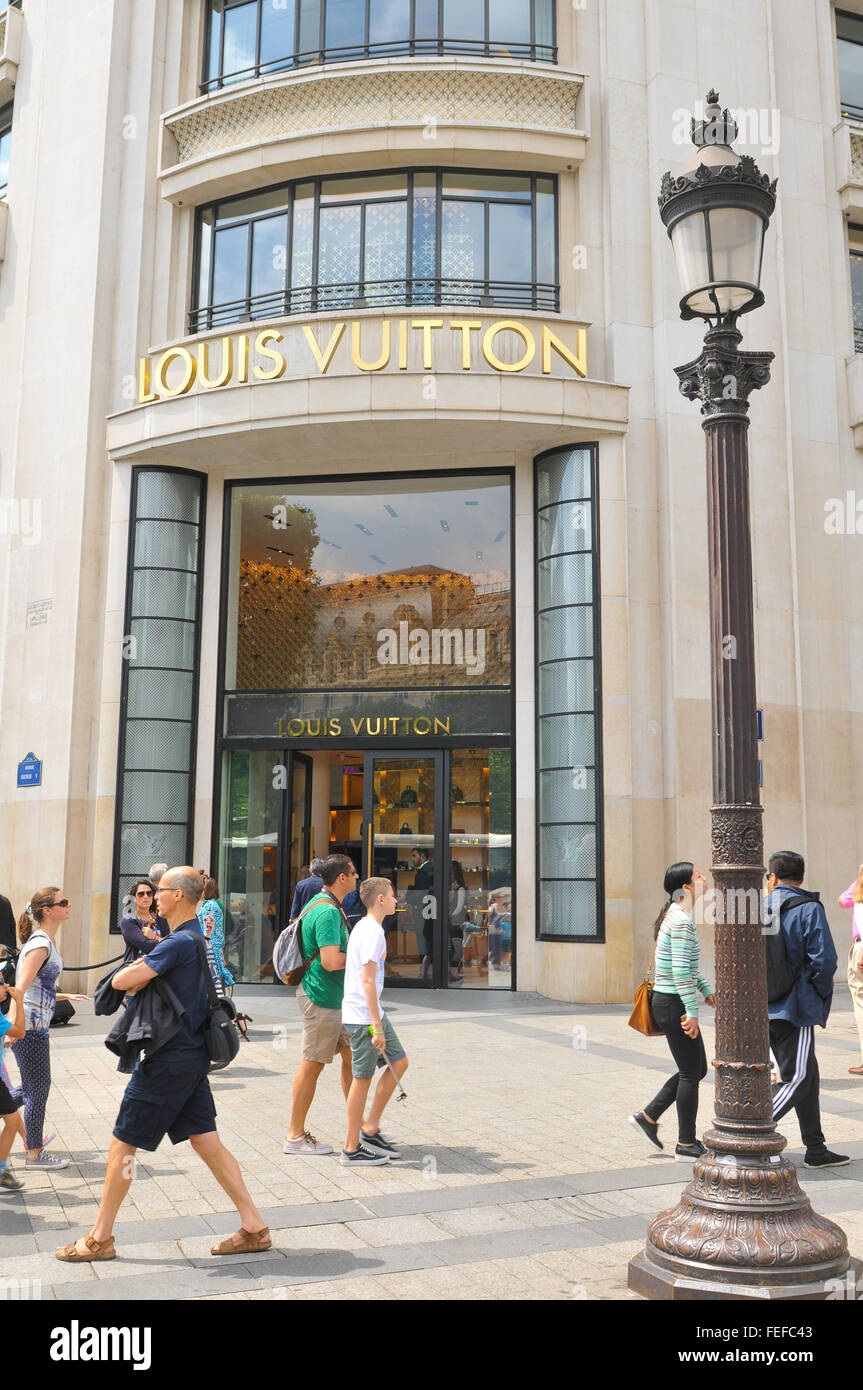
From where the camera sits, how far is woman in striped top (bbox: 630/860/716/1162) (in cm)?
726

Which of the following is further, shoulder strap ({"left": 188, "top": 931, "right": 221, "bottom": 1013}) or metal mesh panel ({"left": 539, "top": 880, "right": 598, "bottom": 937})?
metal mesh panel ({"left": 539, "top": 880, "right": 598, "bottom": 937})

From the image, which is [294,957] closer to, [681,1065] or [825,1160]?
[681,1065]

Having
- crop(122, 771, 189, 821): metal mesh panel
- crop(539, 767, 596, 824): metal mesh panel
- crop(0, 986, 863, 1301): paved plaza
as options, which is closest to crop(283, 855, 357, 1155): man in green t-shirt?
crop(0, 986, 863, 1301): paved plaza

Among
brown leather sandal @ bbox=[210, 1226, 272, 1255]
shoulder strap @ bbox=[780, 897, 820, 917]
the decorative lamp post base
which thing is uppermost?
shoulder strap @ bbox=[780, 897, 820, 917]

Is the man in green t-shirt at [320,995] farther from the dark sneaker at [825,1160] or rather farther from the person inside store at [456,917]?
the person inside store at [456,917]

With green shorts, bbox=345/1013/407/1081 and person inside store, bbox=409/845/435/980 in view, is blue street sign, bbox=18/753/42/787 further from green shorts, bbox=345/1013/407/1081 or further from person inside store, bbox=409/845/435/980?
green shorts, bbox=345/1013/407/1081

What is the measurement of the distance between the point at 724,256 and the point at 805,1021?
437 centimetres

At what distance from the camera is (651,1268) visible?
4723mm

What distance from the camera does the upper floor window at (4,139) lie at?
21719mm

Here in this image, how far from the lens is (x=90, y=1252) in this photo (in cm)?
524

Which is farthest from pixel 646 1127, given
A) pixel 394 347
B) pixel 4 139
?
pixel 4 139

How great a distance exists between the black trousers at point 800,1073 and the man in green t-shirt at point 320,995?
2.70m

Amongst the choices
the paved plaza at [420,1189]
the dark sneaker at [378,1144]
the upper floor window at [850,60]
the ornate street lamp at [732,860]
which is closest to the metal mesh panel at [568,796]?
the paved plaza at [420,1189]

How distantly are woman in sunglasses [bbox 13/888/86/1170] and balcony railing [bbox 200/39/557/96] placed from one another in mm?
14030
